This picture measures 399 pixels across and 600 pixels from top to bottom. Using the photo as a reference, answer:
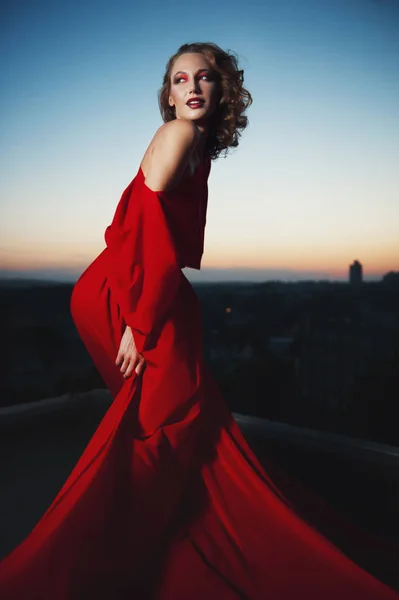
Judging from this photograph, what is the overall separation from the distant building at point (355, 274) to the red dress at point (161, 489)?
2.26m

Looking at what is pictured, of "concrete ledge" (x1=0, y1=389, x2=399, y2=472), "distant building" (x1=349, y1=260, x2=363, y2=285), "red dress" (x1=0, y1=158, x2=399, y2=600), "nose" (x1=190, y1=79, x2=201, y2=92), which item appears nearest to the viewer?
"red dress" (x1=0, y1=158, x2=399, y2=600)

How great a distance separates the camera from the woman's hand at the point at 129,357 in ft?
3.47

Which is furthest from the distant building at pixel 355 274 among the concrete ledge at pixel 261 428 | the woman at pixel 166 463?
the woman at pixel 166 463

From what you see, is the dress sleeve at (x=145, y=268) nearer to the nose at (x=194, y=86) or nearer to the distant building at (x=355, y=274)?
the nose at (x=194, y=86)

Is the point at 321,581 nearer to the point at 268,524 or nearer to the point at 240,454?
the point at 268,524

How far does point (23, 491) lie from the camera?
1713 mm

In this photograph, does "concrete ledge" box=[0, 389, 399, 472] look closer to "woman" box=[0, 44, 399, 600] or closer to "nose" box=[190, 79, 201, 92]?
"woman" box=[0, 44, 399, 600]

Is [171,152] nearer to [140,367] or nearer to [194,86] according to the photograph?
[194,86]

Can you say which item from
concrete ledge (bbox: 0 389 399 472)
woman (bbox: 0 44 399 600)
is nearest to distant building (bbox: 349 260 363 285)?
concrete ledge (bbox: 0 389 399 472)

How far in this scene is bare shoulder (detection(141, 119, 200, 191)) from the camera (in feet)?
3.20

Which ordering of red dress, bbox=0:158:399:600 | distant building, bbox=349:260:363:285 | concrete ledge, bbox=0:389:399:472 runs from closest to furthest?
red dress, bbox=0:158:399:600 → concrete ledge, bbox=0:389:399:472 → distant building, bbox=349:260:363:285

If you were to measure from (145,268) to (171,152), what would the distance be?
0.23 meters

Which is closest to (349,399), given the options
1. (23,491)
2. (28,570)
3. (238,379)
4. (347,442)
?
(238,379)

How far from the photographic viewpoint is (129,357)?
3.48 ft
